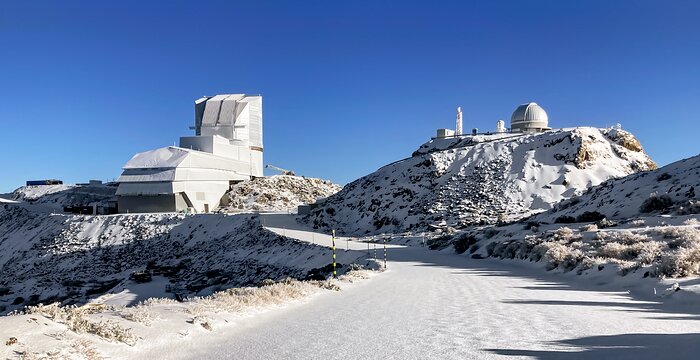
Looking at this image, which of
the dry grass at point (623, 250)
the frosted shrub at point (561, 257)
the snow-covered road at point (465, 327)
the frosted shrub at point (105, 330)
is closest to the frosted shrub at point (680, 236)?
the dry grass at point (623, 250)

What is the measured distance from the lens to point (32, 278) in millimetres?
40062

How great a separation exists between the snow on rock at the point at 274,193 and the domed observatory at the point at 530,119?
3160 cm

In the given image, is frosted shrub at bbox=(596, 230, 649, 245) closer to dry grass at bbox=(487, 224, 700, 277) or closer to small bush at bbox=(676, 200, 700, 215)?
dry grass at bbox=(487, 224, 700, 277)

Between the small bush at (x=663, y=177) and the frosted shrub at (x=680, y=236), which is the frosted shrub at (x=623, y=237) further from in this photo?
the small bush at (x=663, y=177)

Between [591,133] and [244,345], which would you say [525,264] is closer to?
[244,345]

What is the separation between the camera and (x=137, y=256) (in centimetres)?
4622

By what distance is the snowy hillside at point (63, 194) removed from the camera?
251 ft

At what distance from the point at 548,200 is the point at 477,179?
804 cm

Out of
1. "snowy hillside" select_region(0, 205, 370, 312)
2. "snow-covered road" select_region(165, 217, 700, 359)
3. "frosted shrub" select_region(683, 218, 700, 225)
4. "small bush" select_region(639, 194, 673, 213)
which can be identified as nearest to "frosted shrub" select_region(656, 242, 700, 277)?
"snow-covered road" select_region(165, 217, 700, 359)

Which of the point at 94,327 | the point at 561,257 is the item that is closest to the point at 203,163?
the point at 561,257

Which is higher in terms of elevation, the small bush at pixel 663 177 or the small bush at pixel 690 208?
the small bush at pixel 663 177

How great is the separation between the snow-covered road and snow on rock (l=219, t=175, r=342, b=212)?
5550cm

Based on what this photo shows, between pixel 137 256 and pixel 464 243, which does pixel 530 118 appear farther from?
pixel 137 256

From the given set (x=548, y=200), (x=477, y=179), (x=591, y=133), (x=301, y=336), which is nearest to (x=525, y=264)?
(x=301, y=336)
